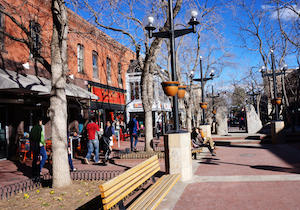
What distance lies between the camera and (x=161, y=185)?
5332 mm

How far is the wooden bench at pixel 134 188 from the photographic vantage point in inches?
Answer: 142

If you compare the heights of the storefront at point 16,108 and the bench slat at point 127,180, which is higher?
the storefront at point 16,108

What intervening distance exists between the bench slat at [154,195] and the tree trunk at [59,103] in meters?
2.50

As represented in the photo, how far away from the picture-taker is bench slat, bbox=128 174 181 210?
4.06m

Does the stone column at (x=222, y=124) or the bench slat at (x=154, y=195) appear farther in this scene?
the stone column at (x=222, y=124)

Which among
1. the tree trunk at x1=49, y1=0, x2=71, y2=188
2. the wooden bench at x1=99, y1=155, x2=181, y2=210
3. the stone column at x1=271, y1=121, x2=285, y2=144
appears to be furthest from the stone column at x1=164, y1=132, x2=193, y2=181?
the stone column at x1=271, y1=121, x2=285, y2=144

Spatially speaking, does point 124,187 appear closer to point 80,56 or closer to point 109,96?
point 80,56

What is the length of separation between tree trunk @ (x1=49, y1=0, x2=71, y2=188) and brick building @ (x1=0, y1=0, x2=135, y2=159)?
91 centimetres

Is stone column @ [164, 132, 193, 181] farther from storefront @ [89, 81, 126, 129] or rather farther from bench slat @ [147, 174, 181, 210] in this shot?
storefront @ [89, 81, 126, 129]

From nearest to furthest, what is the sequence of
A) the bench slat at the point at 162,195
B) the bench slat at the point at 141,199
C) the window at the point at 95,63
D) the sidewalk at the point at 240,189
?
the bench slat at the point at 141,199 < the bench slat at the point at 162,195 < the sidewalk at the point at 240,189 < the window at the point at 95,63

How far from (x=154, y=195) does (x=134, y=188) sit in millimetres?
384

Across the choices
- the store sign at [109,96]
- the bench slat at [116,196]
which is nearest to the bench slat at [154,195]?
the bench slat at [116,196]

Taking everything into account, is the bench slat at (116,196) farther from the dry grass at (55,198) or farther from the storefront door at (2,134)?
the storefront door at (2,134)

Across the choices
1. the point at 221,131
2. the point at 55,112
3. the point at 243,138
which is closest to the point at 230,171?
the point at 55,112
